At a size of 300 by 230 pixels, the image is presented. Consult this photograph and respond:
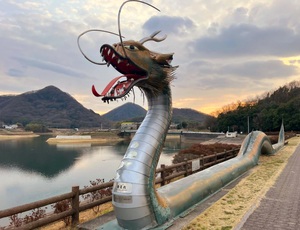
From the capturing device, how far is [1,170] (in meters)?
27.9

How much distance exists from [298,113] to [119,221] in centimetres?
6633

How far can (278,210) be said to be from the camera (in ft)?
21.9

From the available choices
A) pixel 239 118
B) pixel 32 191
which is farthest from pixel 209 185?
pixel 239 118

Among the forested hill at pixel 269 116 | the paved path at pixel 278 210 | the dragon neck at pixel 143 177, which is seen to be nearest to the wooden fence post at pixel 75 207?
the dragon neck at pixel 143 177

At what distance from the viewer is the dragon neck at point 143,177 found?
484cm

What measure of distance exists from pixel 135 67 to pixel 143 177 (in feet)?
6.53

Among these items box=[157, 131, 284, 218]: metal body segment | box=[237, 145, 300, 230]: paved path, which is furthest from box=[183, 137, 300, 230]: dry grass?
box=[157, 131, 284, 218]: metal body segment

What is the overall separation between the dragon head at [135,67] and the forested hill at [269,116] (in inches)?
2189

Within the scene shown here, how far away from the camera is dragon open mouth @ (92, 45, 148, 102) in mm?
4598

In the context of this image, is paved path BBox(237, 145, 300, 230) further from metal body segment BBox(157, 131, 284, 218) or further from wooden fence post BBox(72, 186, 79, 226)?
wooden fence post BBox(72, 186, 79, 226)

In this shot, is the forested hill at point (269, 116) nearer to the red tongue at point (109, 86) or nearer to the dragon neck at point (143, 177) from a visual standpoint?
the dragon neck at point (143, 177)

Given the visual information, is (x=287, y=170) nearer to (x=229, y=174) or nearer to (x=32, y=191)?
(x=229, y=174)

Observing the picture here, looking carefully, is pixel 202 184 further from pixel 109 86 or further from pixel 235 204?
pixel 109 86

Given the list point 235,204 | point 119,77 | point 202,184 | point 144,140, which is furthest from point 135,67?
point 235,204
